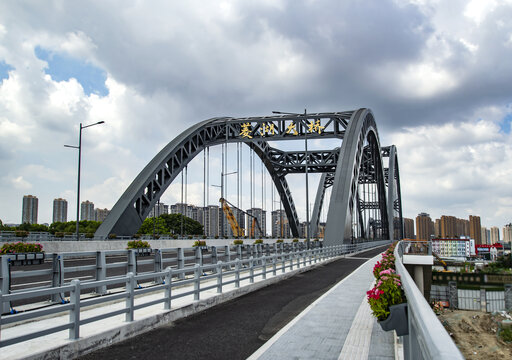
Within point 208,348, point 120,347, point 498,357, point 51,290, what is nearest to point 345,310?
point 208,348

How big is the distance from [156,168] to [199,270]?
30442mm

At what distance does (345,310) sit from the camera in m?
11.6

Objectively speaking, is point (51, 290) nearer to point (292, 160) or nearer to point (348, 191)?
point (348, 191)

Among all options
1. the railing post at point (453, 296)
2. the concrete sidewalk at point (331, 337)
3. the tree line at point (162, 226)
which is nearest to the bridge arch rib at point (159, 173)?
the concrete sidewalk at point (331, 337)

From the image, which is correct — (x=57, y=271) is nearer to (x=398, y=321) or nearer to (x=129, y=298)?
(x=129, y=298)

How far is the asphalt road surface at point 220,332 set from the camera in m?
7.50

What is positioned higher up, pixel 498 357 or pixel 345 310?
pixel 345 310

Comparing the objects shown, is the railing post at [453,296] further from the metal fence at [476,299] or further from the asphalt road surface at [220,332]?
the asphalt road surface at [220,332]

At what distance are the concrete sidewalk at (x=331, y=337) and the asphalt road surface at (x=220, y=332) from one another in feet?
1.33

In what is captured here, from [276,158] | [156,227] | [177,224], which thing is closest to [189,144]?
[276,158]

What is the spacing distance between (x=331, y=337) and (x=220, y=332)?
2231mm

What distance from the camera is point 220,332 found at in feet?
30.0

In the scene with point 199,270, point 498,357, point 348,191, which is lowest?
point 498,357

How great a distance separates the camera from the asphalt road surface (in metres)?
7.50
